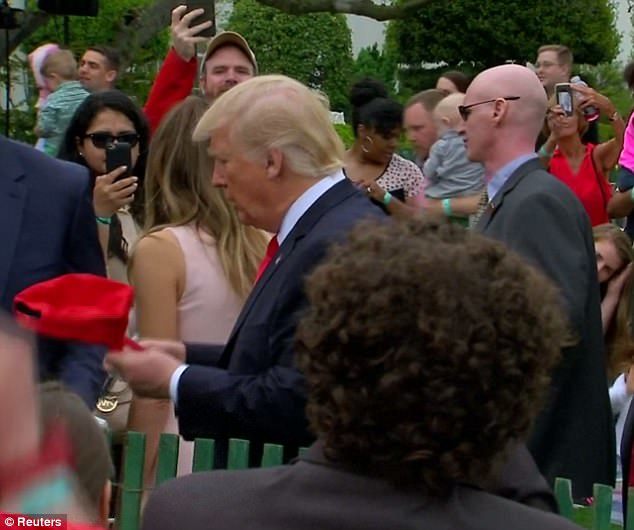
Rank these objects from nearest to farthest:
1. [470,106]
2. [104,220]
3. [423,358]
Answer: [423,358] → [470,106] → [104,220]

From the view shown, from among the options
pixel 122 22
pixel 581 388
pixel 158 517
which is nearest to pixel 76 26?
pixel 122 22

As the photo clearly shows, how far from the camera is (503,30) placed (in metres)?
23.3

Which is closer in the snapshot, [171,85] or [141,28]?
[171,85]

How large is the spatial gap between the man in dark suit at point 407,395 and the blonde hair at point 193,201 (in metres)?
2.30

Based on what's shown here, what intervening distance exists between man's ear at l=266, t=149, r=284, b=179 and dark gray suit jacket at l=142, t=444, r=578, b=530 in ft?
5.10

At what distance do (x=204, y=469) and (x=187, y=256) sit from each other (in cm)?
84

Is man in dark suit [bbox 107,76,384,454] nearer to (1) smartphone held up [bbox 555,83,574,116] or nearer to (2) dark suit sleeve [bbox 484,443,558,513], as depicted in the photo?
(2) dark suit sleeve [bbox 484,443,558,513]

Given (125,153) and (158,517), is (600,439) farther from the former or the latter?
(158,517)

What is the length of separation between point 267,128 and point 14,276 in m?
0.72

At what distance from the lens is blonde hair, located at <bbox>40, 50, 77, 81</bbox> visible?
9.07 meters

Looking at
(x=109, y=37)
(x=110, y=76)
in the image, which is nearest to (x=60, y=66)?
(x=110, y=76)

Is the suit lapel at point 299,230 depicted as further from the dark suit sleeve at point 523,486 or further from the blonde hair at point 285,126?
the dark suit sleeve at point 523,486

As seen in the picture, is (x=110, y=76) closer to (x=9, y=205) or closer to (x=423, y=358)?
(x=9, y=205)

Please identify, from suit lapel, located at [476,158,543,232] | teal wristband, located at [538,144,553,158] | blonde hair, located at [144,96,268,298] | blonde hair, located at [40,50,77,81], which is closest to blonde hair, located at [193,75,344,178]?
blonde hair, located at [144,96,268,298]
